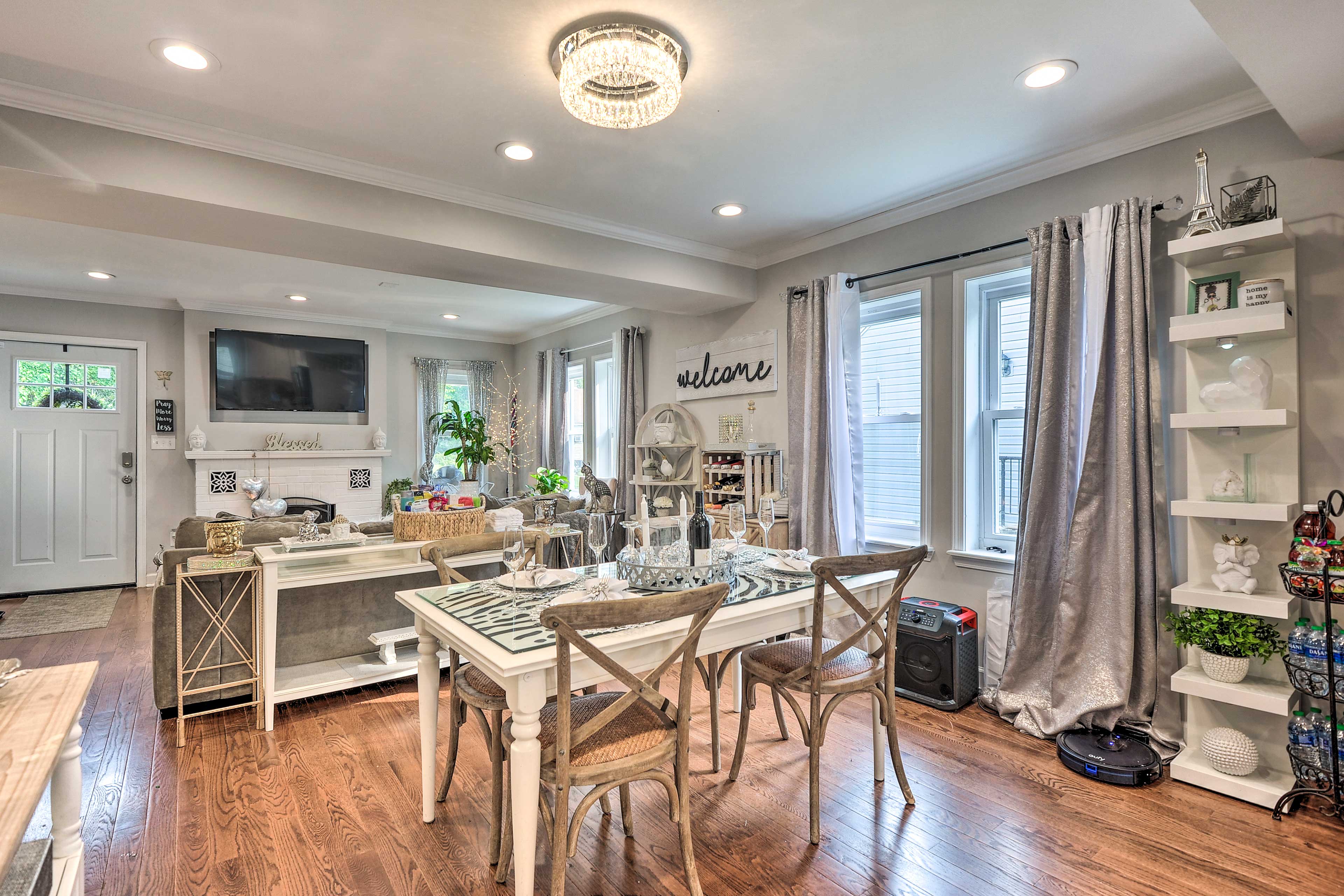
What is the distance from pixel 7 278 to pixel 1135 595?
771 cm

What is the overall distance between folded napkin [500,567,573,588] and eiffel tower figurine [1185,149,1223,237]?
8.43 ft

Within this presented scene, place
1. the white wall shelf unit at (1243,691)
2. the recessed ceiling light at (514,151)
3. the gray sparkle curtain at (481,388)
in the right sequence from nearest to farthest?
1. the white wall shelf unit at (1243,691)
2. the recessed ceiling light at (514,151)
3. the gray sparkle curtain at (481,388)

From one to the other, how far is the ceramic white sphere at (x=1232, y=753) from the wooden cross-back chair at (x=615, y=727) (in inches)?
76.9

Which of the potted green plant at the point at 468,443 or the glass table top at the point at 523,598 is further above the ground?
the potted green plant at the point at 468,443

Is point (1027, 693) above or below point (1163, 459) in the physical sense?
below

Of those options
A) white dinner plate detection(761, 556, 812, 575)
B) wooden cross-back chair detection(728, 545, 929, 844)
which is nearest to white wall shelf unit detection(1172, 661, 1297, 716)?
wooden cross-back chair detection(728, 545, 929, 844)

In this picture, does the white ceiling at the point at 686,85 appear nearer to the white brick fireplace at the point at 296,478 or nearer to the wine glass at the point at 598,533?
the wine glass at the point at 598,533

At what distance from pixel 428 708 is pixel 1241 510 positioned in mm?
2850

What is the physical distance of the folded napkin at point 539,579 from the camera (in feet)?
6.88

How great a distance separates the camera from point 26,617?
486 centimetres

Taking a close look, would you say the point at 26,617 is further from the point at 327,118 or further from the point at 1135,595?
the point at 1135,595

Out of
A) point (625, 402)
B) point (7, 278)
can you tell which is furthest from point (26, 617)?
point (625, 402)

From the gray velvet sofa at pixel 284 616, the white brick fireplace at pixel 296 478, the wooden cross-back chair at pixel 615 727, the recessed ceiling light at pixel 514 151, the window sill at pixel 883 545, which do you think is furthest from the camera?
the white brick fireplace at pixel 296 478

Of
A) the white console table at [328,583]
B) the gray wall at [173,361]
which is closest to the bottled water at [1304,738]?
the white console table at [328,583]
